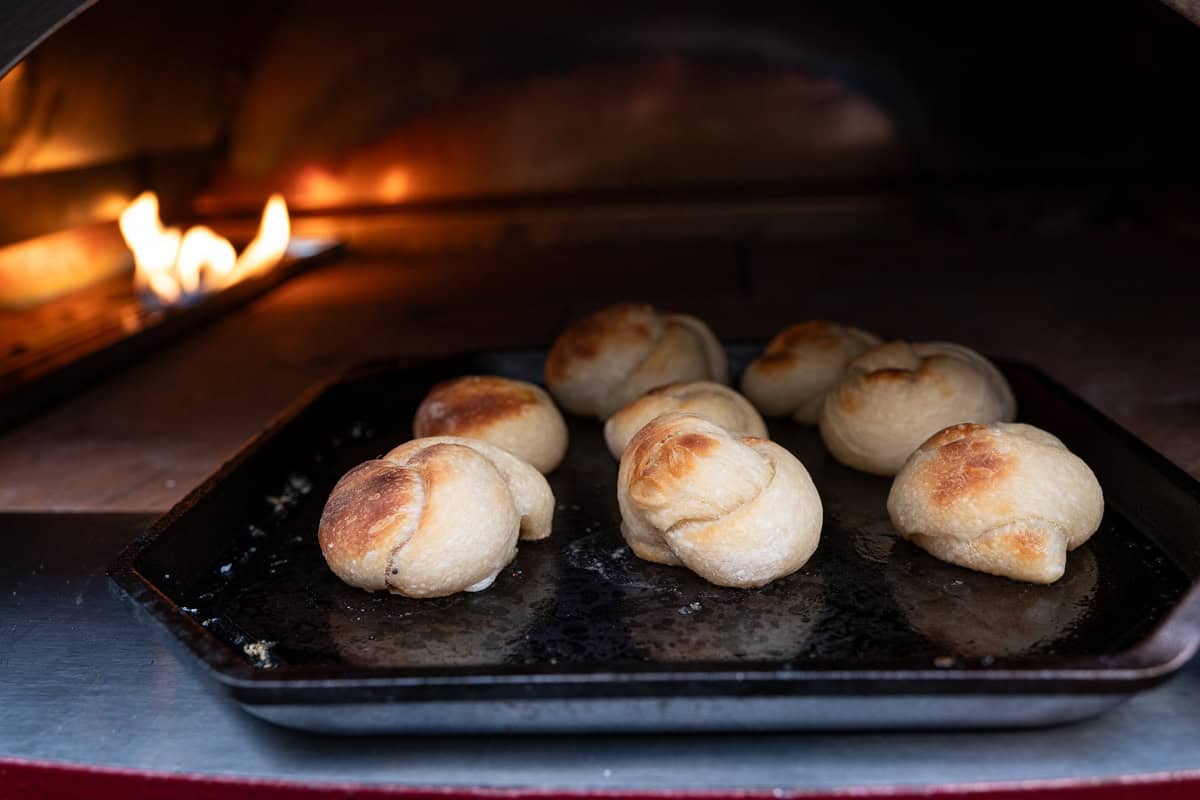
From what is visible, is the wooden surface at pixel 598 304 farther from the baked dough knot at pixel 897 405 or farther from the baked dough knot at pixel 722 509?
the baked dough knot at pixel 722 509

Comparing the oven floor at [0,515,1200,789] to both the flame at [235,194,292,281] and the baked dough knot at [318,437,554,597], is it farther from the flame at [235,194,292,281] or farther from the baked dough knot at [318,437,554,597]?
the flame at [235,194,292,281]

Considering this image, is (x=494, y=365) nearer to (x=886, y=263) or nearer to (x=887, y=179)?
(x=886, y=263)

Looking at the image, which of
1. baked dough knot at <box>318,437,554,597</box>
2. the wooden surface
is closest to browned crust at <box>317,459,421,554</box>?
baked dough knot at <box>318,437,554,597</box>

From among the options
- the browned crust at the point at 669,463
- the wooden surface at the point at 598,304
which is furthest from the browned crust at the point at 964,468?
the wooden surface at the point at 598,304

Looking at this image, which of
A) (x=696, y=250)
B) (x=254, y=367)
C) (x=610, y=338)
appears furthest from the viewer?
(x=696, y=250)

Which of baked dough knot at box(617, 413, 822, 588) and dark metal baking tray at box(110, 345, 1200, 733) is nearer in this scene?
dark metal baking tray at box(110, 345, 1200, 733)

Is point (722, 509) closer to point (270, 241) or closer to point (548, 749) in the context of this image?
point (548, 749)

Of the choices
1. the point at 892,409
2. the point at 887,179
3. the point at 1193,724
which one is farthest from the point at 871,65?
the point at 1193,724

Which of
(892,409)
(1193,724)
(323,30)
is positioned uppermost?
(323,30)
